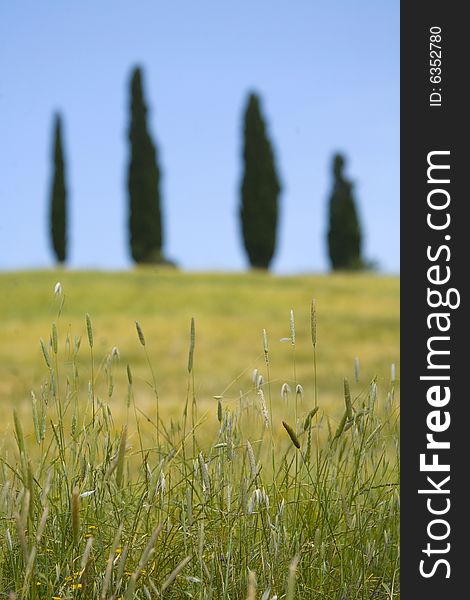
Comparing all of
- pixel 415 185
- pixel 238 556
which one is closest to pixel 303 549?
pixel 238 556

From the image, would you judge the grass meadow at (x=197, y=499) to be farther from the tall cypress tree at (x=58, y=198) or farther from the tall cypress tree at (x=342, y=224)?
the tall cypress tree at (x=342, y=224)

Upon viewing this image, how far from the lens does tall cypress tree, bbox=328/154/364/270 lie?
32.0 m

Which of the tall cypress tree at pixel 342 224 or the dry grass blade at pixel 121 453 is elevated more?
the tall cypress tree at pixel 342 224

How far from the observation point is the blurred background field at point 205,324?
10.9m

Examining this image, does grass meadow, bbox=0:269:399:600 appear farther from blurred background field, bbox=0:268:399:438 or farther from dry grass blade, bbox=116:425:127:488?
blurred background field, bbox=0:268:399:438

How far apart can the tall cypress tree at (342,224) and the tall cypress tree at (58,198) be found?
1040 centimetres

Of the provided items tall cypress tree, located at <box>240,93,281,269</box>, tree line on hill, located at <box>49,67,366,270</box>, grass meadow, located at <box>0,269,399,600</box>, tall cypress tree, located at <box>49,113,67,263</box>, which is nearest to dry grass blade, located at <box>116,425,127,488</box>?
grass meadow, located at <box>0,269,399,600</box>

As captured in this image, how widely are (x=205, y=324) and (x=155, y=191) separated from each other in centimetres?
1364

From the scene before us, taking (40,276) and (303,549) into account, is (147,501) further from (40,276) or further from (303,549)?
(40,276)

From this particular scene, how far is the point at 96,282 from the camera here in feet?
69.5

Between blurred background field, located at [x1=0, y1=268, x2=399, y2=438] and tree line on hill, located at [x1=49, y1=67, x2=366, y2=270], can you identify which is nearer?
blurred background field, located at [x1=0, y1=268, x2=399, y2=438]

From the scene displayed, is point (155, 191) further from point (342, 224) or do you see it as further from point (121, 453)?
point (121, 453)

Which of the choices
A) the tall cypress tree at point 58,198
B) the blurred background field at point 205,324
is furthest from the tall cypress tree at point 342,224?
the tall cypress tree at point 58,198

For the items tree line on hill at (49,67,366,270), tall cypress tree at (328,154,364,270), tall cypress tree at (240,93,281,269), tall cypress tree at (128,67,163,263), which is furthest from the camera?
tall cypress tree at (328,154,364,270)
